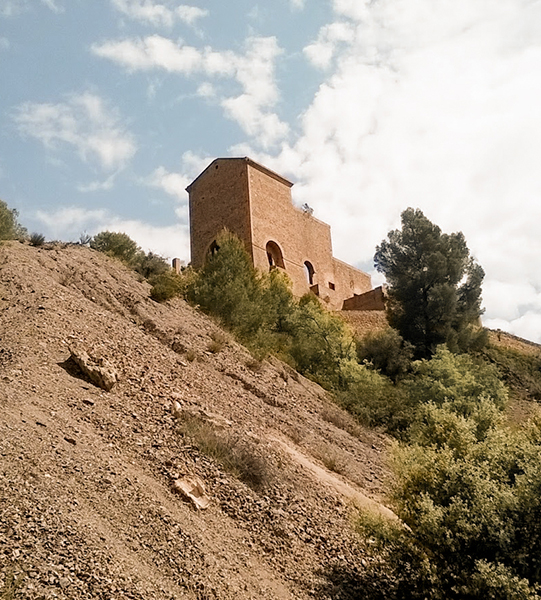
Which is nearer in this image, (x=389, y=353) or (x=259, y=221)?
(x=389, y=353)

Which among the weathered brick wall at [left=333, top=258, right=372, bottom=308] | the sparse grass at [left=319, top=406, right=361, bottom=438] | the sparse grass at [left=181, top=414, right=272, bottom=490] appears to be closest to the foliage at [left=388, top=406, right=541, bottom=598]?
the sparse grass at [left=181, top=414, right=272, bottom=490]

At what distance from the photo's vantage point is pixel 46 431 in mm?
5562

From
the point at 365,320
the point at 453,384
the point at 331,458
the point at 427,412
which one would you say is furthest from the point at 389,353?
the point at 427,412

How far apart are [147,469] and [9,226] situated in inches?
391

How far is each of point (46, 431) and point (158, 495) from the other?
1192mm

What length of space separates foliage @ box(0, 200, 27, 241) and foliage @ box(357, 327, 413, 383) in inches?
419

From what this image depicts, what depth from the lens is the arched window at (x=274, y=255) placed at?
24.1 meters

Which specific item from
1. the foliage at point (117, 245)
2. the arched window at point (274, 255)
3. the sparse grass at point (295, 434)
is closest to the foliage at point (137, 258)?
the foliage at point (117, 245)

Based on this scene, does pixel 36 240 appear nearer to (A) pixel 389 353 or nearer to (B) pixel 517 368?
(A) pixel 389 353

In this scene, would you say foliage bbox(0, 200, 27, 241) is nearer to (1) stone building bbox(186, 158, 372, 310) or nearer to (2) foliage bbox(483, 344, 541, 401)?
(1) stone building bbox(186, 158, 372, 310)

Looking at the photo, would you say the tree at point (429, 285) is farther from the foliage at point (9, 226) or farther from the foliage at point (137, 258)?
the foliage at point (9, 226)

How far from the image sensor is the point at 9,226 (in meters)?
14.0

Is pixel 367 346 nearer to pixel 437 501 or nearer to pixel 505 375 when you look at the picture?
pixel 505 375

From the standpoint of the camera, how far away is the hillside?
4387mm
